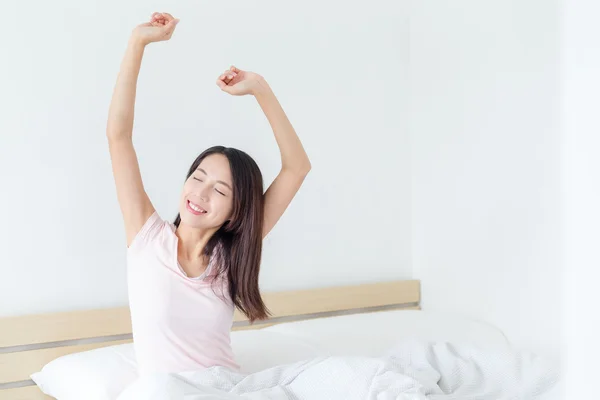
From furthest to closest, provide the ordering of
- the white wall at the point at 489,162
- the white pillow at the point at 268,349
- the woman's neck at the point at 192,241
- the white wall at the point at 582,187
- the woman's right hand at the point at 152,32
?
1. the white wall at the point at 489,162
2. the white pillow at the point at 268,349
3. the woman's neck at the point at 192,241
4. the woman's right hand at the point at 152,32
5. the white wall at the point at 582,187

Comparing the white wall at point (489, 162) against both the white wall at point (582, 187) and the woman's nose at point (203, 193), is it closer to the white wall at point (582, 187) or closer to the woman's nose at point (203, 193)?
the woman's nose at point (203, 193)

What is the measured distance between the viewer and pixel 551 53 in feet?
7.04

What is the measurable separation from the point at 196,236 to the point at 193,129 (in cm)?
76

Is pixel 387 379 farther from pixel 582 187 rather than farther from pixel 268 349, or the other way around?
pixel 582 187

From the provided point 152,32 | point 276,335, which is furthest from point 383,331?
point 152,32

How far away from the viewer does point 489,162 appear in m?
2.41

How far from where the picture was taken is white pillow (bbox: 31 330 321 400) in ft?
5.49

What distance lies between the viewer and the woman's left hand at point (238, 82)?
59.9 inches

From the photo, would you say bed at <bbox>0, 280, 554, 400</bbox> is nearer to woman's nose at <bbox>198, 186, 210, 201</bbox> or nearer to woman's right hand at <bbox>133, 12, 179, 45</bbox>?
woman's nose at <bbox>198, 186, 210, 201</bbox>

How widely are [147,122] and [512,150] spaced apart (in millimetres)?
1250

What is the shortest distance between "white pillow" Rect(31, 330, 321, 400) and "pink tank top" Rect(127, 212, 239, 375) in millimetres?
172

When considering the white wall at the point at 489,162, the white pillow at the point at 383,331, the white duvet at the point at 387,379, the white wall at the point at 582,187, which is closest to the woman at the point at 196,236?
the white duvet at the point at 387,379

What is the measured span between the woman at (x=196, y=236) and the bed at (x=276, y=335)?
0.80 feet

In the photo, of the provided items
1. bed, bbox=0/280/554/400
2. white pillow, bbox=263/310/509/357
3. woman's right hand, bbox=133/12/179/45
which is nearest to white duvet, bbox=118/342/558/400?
bed, bbox=0/280/554/400
